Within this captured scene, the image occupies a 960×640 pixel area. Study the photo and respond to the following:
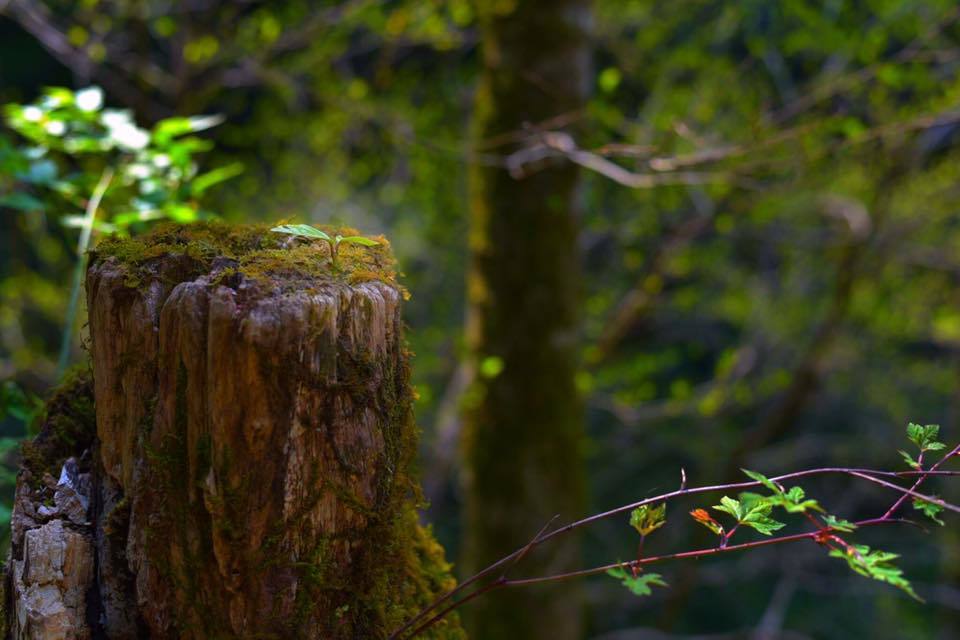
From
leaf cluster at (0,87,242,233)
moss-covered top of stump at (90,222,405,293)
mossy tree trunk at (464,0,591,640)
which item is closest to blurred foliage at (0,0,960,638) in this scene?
mossy tree trunk at (464,0,591,640)

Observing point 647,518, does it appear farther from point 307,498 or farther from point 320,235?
point 320,235

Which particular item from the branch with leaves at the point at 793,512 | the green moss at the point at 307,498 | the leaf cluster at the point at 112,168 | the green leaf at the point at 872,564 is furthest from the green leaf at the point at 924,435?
the leaf cluster at the point at 112,168

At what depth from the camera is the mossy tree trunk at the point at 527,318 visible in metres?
3.12

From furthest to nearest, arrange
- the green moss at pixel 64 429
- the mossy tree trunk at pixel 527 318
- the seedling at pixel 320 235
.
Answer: the mossy tree trunk at pixel 527 318, the green moss at pixel 64 429, the seedling at pixel 320 235

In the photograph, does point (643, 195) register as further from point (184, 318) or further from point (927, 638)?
point (927, 638)

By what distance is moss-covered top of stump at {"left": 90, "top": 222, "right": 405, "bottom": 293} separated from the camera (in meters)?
1.06

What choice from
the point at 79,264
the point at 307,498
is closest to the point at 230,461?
the point at 307,498

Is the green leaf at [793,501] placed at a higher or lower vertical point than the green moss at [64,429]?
lower

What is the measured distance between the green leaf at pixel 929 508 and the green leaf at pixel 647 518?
28 cm

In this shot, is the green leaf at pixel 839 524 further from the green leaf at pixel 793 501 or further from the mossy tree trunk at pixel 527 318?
the mossy tree trunk at pixel 527 318

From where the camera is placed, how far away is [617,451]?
7.64 m

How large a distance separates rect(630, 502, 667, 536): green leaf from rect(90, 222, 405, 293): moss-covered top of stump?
440 millimetres

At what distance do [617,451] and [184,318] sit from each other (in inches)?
273

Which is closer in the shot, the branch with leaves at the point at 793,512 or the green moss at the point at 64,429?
the branch with leaves at the point at 793,512
